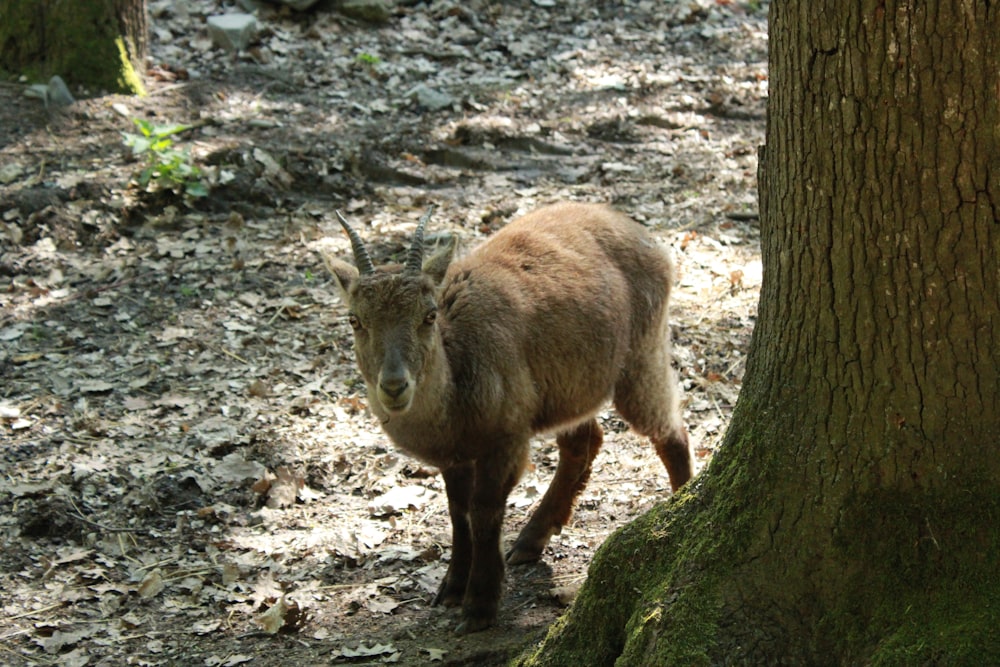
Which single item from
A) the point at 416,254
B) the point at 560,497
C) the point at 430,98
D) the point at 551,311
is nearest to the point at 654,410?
the point at 560,497

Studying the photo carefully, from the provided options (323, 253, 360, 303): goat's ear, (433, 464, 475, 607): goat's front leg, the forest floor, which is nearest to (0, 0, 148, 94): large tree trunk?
the forest floor

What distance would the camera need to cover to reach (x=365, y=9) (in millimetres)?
14242

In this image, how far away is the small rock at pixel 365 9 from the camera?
14234mm

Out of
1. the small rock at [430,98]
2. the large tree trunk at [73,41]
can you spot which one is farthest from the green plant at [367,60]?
the large tree trunk at [73,41]

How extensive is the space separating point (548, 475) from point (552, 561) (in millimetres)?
1117

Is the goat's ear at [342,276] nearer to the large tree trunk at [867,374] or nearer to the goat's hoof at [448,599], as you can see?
the goat's hoof at [448,599]

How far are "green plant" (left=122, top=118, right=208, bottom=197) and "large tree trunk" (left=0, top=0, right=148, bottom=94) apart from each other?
1816mm

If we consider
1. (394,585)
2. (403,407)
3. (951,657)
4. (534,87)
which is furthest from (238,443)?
(534,87)

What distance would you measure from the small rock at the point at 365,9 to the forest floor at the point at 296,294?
0.31 metres

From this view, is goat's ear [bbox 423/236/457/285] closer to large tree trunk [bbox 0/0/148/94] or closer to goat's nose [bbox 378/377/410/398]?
goat's nose [bbox 378/377/410/398]

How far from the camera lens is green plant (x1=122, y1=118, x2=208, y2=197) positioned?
400 inches

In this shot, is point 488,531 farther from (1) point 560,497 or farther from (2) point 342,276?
(2) point 342,276

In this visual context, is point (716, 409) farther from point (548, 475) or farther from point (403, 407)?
point (403, 407)

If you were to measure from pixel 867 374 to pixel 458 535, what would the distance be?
308cm
